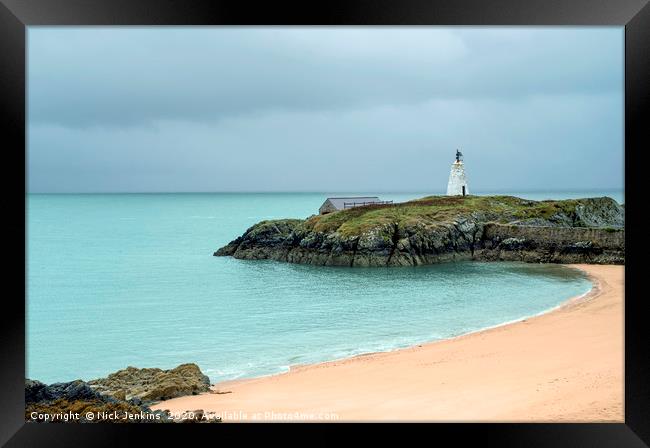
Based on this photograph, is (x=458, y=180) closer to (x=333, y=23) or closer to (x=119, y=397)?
(x=119, y=397)

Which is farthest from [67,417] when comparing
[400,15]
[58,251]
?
[58,251]

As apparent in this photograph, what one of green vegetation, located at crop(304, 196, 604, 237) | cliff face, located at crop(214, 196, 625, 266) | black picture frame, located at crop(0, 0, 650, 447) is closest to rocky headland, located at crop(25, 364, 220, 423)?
black picture frame, located at crop(0, 0, 650, 447)

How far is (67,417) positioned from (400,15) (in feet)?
12.4

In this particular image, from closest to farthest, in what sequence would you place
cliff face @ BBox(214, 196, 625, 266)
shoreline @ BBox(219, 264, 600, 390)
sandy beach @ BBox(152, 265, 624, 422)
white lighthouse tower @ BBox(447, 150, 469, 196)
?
sandy beach @ BBox(152, 265, 624, 422)
shoreline @ BBox(219, 264, 600, 390)
cliff face @ BBox(214, 196, 625, 266)
white lighthouse tower @ BBox(447, 150, 469, 196)

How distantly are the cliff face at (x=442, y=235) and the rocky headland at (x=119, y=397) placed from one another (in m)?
16.6

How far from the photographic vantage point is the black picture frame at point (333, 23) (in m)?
3.69

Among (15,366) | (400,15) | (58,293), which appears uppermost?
(400,15)

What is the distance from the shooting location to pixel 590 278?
65.0 feet

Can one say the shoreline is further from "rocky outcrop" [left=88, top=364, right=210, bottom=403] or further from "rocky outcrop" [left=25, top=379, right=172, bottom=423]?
"rocky outcrop" [left=25, top=379, right=172, bottom=423]

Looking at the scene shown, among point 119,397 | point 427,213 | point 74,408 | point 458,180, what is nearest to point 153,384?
point 119,397

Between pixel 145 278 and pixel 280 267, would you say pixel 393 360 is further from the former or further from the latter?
pixel 145 278

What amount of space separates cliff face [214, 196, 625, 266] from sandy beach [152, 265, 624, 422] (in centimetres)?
1253

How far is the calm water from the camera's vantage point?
11219 millimetres

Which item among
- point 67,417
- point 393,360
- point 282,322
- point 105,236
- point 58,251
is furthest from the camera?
point 105,236
